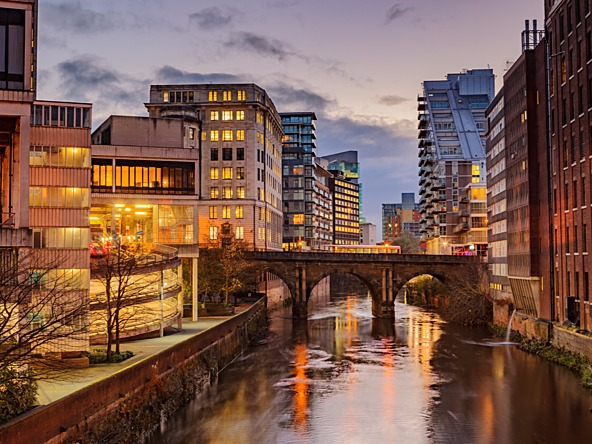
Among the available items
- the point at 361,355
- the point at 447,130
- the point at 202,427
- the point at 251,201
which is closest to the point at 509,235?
the point at 361,355

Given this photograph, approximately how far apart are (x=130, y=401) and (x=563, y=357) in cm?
3438

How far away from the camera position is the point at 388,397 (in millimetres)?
46438

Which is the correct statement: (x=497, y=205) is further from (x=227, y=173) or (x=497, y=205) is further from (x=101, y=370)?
(x=101, y=370)

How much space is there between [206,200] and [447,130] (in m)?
68.8

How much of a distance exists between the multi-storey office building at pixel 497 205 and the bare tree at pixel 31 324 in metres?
50.0

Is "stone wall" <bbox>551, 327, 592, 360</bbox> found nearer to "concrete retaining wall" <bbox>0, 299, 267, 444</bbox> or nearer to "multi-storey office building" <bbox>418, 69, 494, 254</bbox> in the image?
"concrete retaining wall" <bbox>0, 299, 267, 444</bbox>

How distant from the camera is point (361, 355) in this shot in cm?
6494

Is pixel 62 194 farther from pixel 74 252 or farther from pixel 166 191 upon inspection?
pixel 166 191

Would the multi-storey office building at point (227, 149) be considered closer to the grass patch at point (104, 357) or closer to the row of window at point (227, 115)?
the row of window at point (227, 115)

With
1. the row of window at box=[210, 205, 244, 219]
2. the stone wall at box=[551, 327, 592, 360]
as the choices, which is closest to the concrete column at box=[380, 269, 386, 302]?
the row of window at box=[210, 205, 244, 219]

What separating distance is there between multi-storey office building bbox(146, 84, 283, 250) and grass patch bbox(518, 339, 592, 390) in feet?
206

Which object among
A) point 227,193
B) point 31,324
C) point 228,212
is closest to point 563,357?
point 31,324

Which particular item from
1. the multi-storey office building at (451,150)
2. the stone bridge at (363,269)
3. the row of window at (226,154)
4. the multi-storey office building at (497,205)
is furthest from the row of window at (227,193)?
the multi-storey office building at (497,205)

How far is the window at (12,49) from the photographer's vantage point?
114 feet
